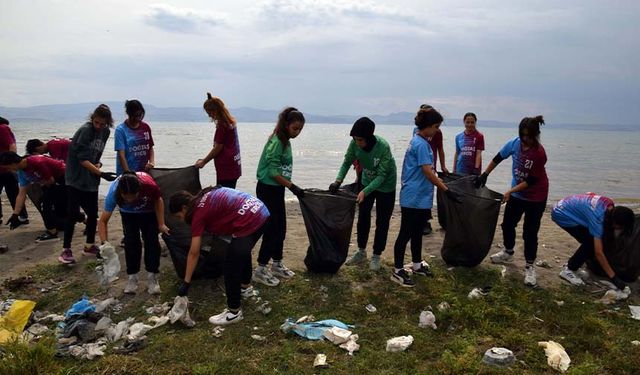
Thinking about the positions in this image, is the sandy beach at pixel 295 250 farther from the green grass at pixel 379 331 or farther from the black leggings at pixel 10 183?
the black leggings at pixel 10 183

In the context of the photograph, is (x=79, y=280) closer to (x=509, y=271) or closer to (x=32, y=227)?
(x=32, y=227)

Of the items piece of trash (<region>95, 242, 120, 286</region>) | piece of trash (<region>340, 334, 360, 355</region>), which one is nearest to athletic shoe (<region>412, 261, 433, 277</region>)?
piece of trash (<region>340, 334, 360, 355</region>)

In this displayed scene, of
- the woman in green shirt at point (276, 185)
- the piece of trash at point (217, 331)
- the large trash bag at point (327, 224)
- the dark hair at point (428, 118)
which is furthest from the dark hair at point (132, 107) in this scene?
the dark hair at point (428, 118)

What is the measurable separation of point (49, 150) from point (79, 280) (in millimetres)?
2626

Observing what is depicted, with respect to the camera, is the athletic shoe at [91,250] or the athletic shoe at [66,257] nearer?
the athletic shoe at [66,257]

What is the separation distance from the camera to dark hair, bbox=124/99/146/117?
203 inches

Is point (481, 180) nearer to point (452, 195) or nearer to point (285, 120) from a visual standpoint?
point (452, 195)

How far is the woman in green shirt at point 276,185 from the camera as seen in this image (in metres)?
4.73

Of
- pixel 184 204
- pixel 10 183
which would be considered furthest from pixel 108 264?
pixel 10 183

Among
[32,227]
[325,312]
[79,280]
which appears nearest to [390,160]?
[325,312]

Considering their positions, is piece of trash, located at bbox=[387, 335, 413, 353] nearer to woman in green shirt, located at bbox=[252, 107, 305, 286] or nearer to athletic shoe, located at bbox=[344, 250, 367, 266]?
woman in green shirt, located at bbox=[252, 107, 305, 286]

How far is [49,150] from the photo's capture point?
6.77 meters

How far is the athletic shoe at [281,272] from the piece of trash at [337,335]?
132 cm

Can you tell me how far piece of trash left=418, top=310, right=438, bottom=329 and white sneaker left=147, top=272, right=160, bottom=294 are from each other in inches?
101
